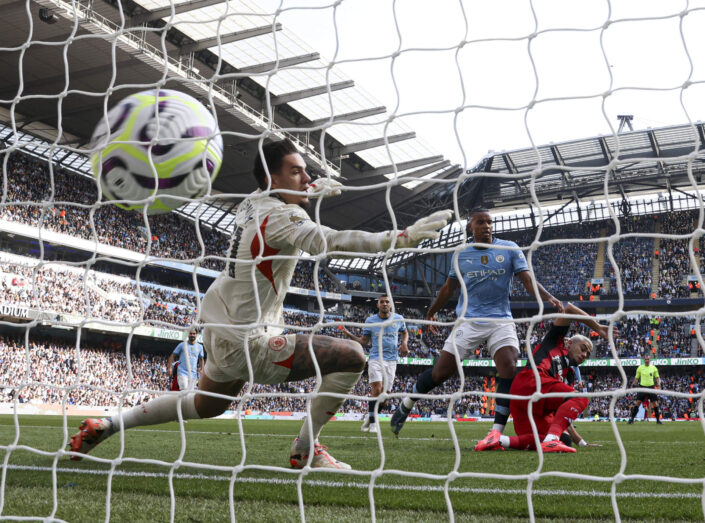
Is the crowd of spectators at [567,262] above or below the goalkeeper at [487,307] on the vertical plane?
above

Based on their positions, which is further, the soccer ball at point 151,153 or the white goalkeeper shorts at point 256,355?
the soccer ball at point 151,153

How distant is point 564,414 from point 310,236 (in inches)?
123

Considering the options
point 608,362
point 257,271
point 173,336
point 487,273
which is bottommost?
point 257,271

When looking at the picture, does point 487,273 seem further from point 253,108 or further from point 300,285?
point 300,285

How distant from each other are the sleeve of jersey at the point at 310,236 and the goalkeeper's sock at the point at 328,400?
878mm

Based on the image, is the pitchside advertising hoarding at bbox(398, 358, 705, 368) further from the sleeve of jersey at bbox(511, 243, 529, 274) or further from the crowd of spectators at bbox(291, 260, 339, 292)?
the sleeve of jersey at bbox(511, 243, 529, 274)

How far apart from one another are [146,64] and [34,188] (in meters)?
7.95

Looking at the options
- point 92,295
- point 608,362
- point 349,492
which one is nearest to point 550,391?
point 349,492

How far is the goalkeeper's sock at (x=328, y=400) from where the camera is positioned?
3.76 m

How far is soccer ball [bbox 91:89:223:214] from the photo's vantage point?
12.2 feet

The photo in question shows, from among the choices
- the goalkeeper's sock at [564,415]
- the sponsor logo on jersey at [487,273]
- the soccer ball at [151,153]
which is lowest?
the goalkeeper's sock at [564,415]

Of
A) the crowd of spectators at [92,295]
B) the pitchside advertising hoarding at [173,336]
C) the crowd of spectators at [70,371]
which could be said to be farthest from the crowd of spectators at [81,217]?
the crowd of spectators at [70,371]

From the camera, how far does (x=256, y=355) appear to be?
3553 millimetres

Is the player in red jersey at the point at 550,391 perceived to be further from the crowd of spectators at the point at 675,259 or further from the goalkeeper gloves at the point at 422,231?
the crowd of spectators at the point at 675,259
